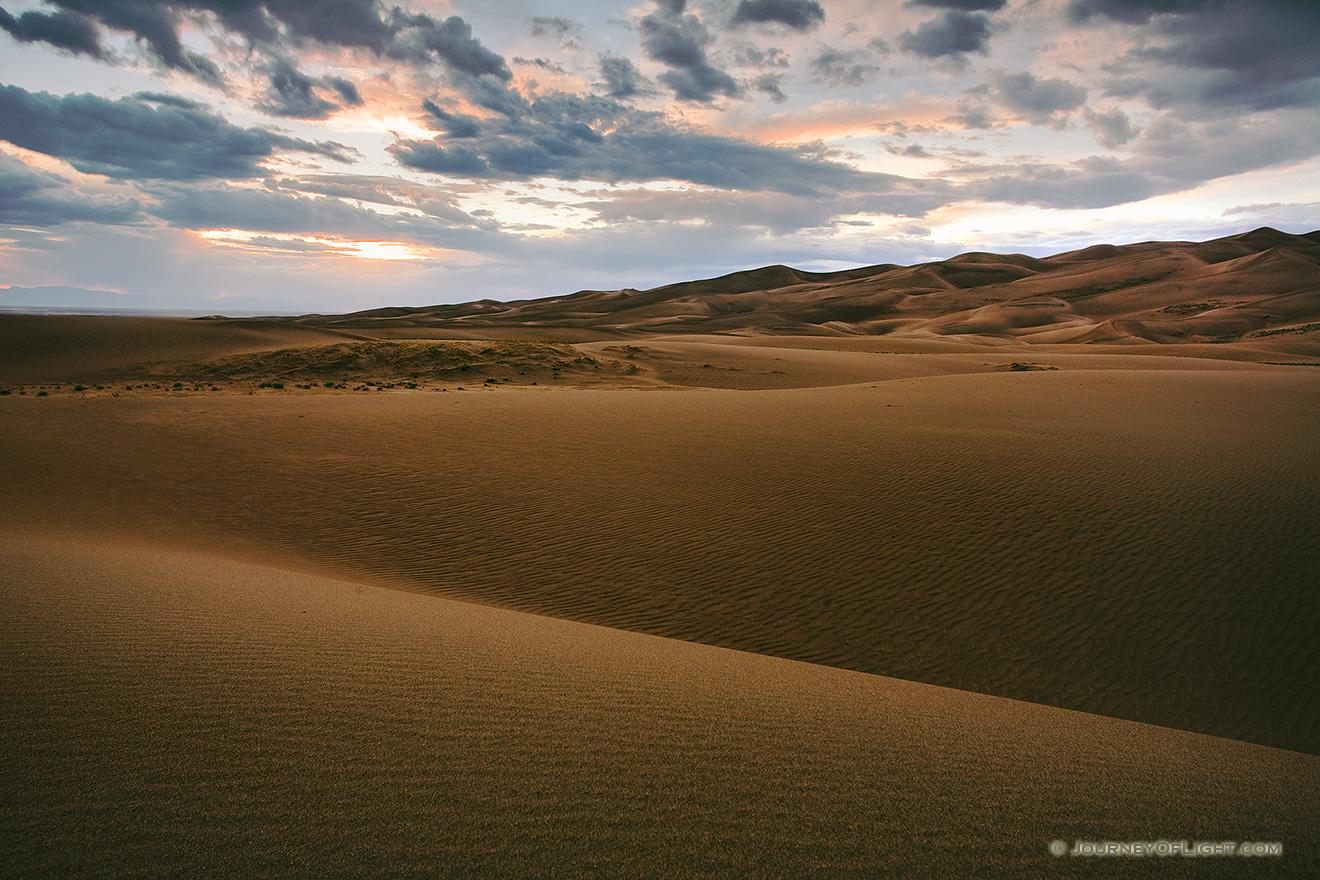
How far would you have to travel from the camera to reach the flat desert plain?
2436 mm

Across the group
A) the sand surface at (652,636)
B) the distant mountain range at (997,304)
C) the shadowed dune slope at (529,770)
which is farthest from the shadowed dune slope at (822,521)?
the distant mountain range at (997,304)

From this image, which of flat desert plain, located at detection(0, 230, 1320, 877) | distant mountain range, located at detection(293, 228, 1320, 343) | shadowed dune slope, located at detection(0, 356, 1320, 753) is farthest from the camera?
distant mountain range, located at detection(293, 228, 1320, 343)

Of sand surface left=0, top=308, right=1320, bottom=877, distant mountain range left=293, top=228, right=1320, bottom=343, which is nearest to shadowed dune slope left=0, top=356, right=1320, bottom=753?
sand surface left=0, top=308, right=1320, bottom=877

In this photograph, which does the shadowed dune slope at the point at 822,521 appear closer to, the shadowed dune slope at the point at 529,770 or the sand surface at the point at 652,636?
the sand surface at the point at 652,636

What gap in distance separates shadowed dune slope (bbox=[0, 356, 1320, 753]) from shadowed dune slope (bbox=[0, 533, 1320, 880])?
2.26 metres

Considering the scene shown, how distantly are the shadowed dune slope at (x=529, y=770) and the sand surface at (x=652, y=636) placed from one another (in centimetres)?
2

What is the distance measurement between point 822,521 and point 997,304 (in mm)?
91822

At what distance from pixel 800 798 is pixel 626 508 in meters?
7.14

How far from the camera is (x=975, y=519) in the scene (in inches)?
352

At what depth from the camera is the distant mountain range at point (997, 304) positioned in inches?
2398

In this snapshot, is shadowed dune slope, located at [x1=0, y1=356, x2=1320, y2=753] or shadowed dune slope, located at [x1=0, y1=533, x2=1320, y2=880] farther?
shadowed dune slope, located at [x1=0, y1=356, x2=1320, y2=753]

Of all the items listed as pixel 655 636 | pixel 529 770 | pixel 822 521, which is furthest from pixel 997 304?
pixel 529 770

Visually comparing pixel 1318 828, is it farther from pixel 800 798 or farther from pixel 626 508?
pixel 626 508

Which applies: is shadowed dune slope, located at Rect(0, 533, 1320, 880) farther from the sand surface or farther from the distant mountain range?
the distant mountain range
